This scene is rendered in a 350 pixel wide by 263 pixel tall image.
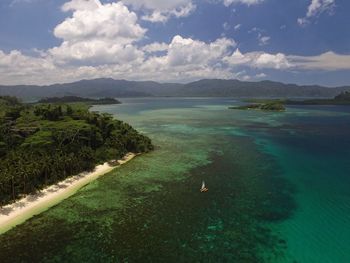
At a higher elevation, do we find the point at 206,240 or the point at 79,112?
the point at 79,112

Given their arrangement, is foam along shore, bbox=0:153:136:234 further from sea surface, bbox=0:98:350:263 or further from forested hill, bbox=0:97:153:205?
sea surface, bbox=0:98:350:263

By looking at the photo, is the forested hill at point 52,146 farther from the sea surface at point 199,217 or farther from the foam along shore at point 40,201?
the sea surface at point 199,217

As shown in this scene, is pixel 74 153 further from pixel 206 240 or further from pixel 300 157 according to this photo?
pixel 300 157

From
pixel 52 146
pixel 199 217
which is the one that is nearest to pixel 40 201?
pixel 52 146

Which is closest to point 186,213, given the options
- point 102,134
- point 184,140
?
point 102,134

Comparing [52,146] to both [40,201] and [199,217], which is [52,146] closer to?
[40,201]

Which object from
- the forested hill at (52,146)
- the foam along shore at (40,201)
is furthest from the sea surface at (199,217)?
the forested hill at (52,146)
